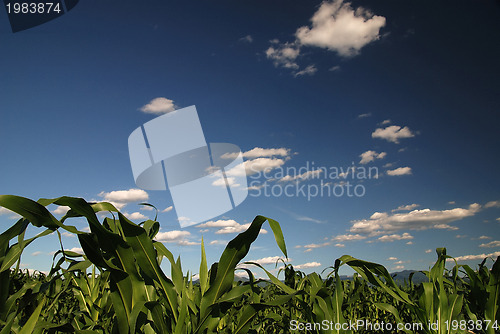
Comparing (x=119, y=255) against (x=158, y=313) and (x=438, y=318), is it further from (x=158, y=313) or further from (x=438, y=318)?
(x=438, y=318)

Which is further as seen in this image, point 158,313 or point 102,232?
point 158,313

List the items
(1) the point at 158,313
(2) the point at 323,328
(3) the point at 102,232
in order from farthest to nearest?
(2) the point at 323,328, (1) the point at 158,313, (3) the point at 102,232

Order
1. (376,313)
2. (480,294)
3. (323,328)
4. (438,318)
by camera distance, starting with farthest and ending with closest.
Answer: (376,313)
(480,294)
(438,318)
(323,328)

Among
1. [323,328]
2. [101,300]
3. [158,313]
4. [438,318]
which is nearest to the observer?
[158,313]

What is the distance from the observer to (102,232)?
1173 millimetres

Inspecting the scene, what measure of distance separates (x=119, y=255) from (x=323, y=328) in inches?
48.2

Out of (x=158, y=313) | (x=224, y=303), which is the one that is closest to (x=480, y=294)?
(x=224, y=303)

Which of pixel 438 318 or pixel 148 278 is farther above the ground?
pixel 148 278

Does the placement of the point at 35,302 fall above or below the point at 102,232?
below

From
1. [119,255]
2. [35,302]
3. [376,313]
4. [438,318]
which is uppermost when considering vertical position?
[119,255]

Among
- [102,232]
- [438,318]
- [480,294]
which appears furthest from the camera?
[480,294]

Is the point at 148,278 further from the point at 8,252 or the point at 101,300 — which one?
the point at 101,300

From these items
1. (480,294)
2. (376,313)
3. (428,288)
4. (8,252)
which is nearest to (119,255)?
(8,252)

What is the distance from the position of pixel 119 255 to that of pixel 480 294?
2.73 metres
